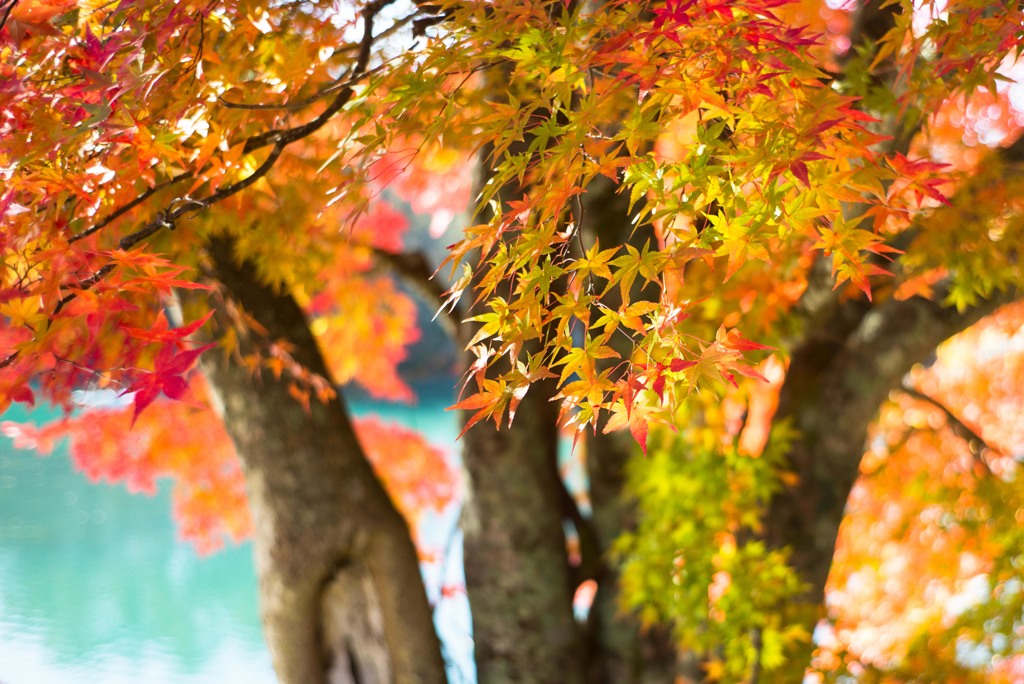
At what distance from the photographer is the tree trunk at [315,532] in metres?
2.87

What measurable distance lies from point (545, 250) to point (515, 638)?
2187 mm

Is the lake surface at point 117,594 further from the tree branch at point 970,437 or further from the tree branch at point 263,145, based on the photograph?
the tree branch at point 263,145

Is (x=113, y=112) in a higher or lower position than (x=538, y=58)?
higher

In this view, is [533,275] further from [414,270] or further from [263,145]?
[414,270]

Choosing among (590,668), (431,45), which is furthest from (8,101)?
(590,668)

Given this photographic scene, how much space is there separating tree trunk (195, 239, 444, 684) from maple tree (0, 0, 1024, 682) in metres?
0.01

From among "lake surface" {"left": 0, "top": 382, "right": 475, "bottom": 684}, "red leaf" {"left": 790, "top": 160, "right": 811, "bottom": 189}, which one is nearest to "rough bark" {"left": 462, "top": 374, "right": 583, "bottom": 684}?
"red leaf" {"left": 790, "top": 160, "right": 811, "bottom": 189}

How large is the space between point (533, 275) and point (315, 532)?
195 centimetres

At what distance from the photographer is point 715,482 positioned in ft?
9.46

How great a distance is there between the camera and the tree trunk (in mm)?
2869

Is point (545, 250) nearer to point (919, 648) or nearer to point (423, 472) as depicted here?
point (919, 648)

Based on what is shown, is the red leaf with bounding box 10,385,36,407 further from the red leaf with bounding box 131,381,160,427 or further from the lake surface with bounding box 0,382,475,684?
the lake surface with bounding box 0,382,475,684

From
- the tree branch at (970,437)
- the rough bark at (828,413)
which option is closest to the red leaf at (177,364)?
the rough bark at (828,413)

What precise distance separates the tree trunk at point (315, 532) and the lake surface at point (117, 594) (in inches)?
126
